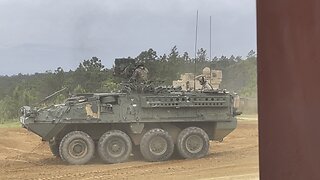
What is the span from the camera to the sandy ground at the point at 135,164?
8.10 meters

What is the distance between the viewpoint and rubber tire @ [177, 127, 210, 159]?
920 cm

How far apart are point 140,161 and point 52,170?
1488mm

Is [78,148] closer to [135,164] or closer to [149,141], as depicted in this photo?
[135,164]

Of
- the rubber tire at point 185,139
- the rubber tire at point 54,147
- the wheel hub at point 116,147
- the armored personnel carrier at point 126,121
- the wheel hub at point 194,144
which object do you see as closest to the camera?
the armored personnel carrier at point 126,121

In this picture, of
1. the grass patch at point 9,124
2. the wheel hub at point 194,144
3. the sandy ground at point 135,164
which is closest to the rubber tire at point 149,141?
the sandy ground at point 135,164

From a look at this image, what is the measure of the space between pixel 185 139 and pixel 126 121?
1166 mm

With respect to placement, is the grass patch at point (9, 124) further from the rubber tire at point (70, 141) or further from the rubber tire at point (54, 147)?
the rubber tire at point (70, 141)

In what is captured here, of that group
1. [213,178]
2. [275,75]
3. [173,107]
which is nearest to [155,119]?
[173,107]

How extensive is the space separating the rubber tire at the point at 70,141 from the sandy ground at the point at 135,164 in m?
0.11

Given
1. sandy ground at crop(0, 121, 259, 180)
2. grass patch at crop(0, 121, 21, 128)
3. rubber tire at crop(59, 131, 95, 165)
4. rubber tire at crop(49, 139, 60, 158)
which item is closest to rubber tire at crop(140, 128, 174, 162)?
sandy ground at crop(0, 121, 259, 180)

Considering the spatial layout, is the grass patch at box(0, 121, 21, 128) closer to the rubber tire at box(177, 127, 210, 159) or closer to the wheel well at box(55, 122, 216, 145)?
the wheel well at box(55, 122, 216, 145)

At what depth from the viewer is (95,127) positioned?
347 inches

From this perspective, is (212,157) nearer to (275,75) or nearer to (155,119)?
(155,119)

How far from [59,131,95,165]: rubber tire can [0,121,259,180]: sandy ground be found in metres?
0.11
